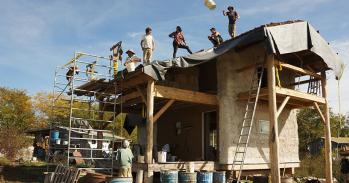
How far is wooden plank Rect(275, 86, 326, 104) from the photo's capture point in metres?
13.7

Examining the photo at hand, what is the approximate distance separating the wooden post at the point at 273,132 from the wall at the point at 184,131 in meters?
2.93

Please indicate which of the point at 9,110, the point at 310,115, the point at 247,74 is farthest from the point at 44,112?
the point at 247,74

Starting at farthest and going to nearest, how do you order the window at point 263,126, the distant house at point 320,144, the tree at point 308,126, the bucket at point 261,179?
the distant house at point 320,144 → the tree at point 308,126 → the window at point 263,126 → the bucket at point 261,179

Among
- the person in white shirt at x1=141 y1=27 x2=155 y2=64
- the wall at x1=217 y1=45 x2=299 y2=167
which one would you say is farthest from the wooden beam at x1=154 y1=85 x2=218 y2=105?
the person in white shirt at x1=141 y1=27 x2=155 y2=64

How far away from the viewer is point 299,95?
14.6 meters

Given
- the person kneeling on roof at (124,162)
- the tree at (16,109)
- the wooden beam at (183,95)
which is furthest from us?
the tree at (16,109)

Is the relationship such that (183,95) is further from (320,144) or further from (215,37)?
(320,144)

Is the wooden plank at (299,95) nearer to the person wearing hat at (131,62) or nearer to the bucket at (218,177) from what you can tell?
the bucket at (218,177)

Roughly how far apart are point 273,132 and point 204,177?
2891 millimetres

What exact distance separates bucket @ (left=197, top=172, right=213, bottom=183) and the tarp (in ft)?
11.4

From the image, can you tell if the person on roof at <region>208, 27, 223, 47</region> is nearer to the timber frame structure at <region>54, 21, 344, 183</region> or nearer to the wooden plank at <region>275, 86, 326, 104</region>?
the timber frame structure at <region>54, 21, 344, 183</region>

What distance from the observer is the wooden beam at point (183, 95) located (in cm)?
1276

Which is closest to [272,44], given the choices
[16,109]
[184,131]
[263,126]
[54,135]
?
[263,126]

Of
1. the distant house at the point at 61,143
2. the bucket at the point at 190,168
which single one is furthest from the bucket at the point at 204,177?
the distant house at the point at 61,143
